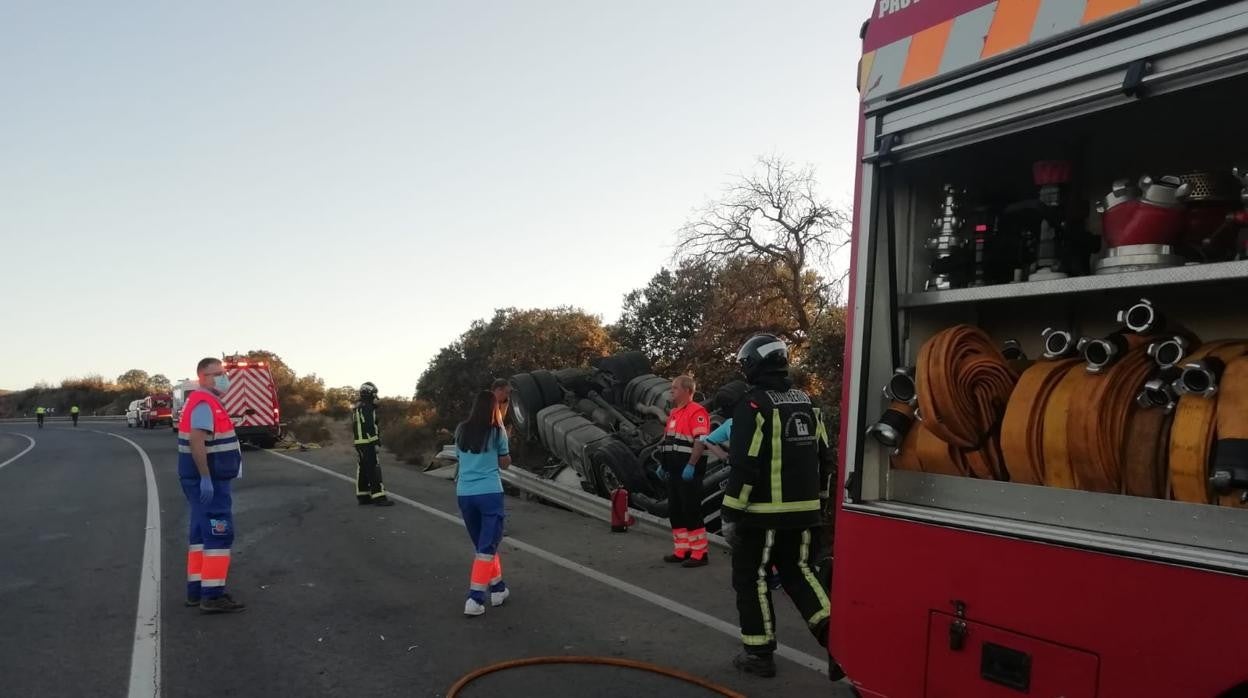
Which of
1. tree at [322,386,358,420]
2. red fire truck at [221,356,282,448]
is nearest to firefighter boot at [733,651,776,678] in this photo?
red fire truck at [221,356,282,448]

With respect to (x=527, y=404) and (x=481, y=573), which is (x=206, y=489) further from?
(x=527, y=404)

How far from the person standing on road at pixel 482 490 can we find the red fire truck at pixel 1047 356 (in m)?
3.17

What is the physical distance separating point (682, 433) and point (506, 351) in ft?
47.7

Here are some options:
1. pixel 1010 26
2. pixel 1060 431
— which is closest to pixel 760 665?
pixel 1060 431

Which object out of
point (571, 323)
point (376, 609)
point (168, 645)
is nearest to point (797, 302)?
point (571, 323)

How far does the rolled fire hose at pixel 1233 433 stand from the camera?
2.24 metres

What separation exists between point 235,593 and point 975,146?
20.1 feet

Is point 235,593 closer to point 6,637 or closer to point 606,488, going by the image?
point 6,637

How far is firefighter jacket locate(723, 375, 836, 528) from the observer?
4.36m

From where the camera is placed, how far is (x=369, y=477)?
11141 millimetres

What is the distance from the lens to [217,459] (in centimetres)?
598

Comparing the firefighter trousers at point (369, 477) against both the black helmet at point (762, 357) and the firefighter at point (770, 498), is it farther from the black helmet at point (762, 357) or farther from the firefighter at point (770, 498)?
the black helmet at point (762, 357)

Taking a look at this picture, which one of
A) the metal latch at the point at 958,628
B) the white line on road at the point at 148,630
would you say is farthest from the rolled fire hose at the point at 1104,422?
the white line on road at the point at 148,630

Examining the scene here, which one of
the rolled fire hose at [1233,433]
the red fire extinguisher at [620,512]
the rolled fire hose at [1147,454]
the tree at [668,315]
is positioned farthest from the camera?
the tree at [668,315]
